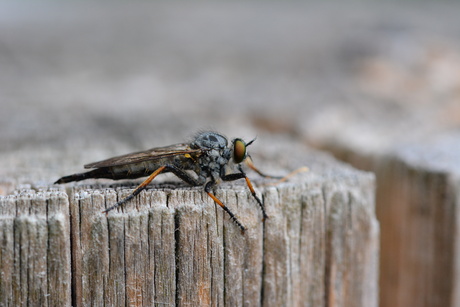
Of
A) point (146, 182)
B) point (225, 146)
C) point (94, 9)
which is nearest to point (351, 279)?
point (225, 146)

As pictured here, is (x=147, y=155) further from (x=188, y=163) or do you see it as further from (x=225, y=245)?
(x=225, y=245)

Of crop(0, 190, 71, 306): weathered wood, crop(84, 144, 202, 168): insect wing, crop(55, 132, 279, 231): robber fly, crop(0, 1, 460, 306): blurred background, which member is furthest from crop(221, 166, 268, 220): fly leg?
crop(0, 190, 71, 306): weathered wood

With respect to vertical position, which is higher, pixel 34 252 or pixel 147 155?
pixel 147 155

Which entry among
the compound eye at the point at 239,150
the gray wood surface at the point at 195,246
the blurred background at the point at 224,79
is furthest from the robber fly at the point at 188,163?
the blurred background at the point at 224,79

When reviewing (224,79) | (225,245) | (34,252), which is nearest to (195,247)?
(225,245)

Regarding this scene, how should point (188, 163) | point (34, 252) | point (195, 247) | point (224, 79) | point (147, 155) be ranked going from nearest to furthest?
point (34, 252) → point (195, 247) → point (147, 155) → point (188, 163) → point (224, 79)

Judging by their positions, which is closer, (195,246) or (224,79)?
(195,246)
